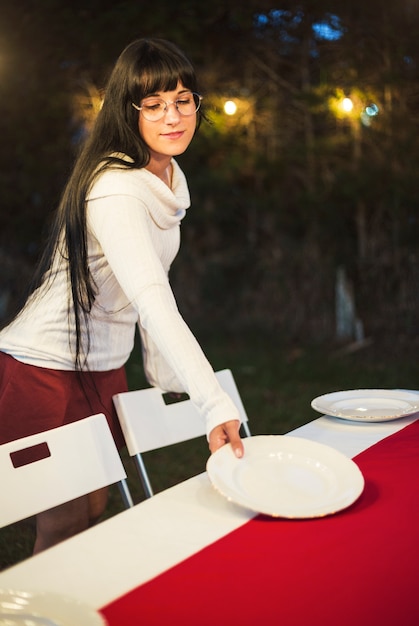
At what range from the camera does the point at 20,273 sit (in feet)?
25.9

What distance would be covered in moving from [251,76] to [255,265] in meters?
1.74

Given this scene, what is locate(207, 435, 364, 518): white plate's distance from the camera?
1.26 m

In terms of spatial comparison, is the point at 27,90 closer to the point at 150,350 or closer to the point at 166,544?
the point at 150,350

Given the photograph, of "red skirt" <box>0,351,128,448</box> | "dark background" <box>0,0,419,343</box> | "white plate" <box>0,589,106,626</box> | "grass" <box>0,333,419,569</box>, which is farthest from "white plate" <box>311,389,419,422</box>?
"dark background" <box>0,0,419,343</box>

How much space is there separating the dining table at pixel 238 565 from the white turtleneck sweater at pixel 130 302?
0.24 metres

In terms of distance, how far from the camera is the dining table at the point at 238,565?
0.97 meters

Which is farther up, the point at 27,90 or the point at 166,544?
the point at 27,90

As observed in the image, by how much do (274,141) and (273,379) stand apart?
2.44 meters

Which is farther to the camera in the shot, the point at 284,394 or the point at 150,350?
the point at 284,394

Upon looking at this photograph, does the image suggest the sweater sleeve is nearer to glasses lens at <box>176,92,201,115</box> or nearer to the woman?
the woman

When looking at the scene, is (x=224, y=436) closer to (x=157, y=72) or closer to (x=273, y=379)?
(x=157, y=72)

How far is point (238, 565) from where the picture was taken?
1.10 m

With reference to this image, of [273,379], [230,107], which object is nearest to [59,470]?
[273,379]

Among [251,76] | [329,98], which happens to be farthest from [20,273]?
[329,98]
